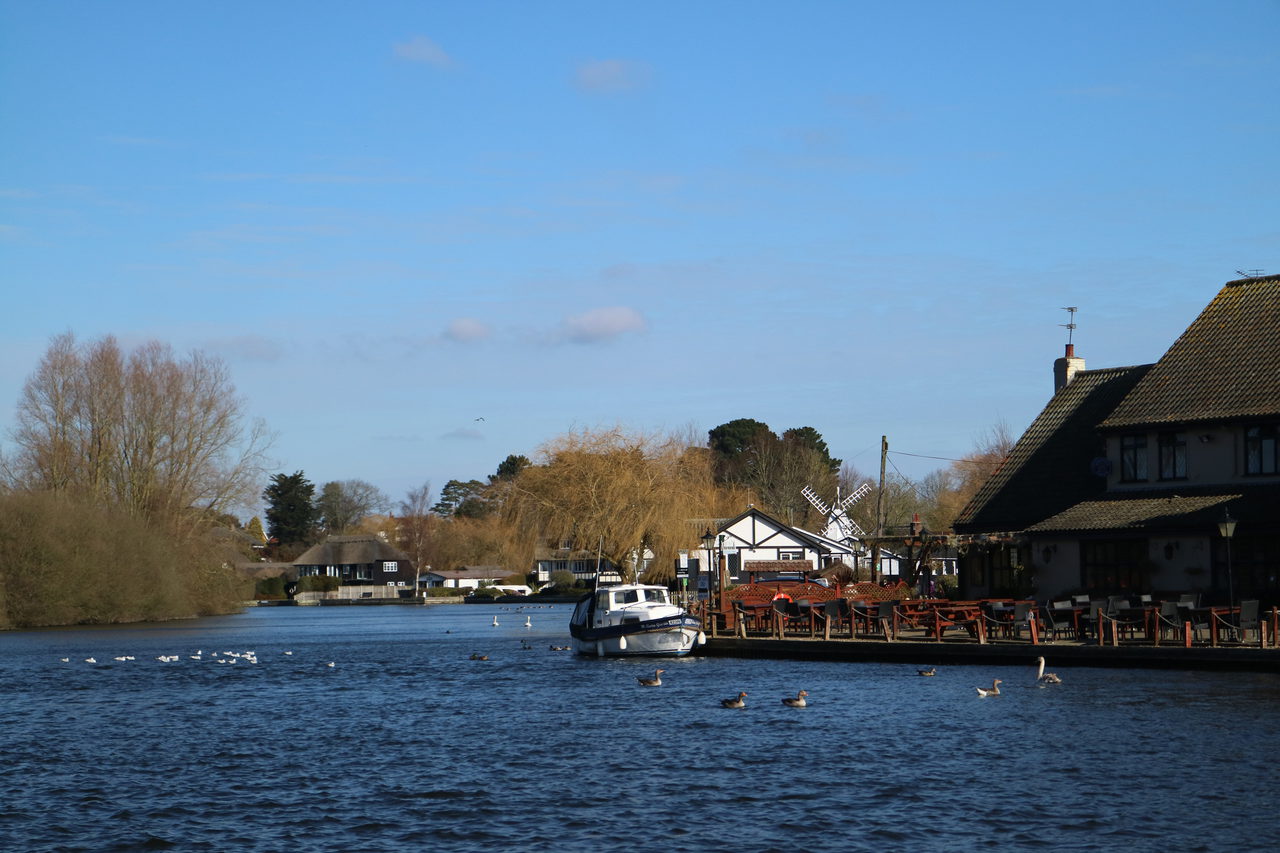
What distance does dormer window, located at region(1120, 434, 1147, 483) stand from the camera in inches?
1750

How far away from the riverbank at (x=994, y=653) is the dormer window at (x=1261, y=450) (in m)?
9.74

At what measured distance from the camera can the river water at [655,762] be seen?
19.3 meters

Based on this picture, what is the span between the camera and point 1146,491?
144 ft

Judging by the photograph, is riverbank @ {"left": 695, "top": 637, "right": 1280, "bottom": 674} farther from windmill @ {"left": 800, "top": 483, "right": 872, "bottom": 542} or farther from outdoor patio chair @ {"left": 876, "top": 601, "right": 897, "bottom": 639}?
windmill @ {"left": 800, "top": 483, "right": 872, "bottom": 542}

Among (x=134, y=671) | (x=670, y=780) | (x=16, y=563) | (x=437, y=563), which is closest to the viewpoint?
(x=670, y=780)

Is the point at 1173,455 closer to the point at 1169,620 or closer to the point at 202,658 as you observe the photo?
the point at 1169,620

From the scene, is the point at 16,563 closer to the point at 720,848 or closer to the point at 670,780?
the point at 670,780

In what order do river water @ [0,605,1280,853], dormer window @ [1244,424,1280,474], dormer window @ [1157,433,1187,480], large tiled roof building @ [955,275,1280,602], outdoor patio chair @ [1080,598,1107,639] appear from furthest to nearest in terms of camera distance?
dormer window @ [1157,433,1187,480] < dormer window @ [1244,424,1280,474] < large tiled roof building @ [955,275,1280,602] < outdoor patio chair @ [1080,598,1107,639] < river water @ [0,605,1280,853]

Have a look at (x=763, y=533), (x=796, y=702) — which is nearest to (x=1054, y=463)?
(x=796, y=702)

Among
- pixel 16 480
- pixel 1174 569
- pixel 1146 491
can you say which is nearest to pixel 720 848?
pixel 1174 569

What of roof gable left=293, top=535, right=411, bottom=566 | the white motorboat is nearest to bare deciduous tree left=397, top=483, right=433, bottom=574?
roof gable left=293, top=535, right=411, bottom=566

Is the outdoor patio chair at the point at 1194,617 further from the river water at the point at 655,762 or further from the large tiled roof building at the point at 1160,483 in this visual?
the large tiled roof building at the point at 1160,483

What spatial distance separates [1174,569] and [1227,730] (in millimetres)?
16081

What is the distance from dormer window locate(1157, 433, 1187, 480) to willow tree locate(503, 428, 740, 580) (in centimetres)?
3827
